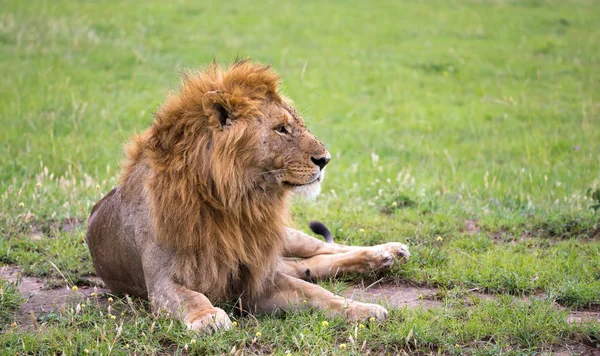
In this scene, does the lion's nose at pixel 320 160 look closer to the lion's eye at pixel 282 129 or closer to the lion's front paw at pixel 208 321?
the lion's eye at pixel 282 129

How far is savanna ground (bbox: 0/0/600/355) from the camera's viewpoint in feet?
12.7

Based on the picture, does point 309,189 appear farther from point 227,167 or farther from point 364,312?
point 364,312

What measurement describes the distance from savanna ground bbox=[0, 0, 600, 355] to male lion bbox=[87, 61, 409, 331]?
0.18 meters

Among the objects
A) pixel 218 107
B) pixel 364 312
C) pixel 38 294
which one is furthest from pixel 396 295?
pixel 38 294

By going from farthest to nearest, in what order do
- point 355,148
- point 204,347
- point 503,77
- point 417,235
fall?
point 503,77
point 355,148
point 417,235
point 204,347

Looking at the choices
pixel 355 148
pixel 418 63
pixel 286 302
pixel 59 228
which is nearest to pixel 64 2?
pixel 418 63

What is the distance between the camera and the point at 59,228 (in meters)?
5.83

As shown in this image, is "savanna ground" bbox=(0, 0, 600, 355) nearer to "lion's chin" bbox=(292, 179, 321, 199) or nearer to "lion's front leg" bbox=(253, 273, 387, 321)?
"lion's front leg" bbox=(253, 273, 387, 321)

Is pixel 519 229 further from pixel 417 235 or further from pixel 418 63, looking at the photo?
pixel 418 63

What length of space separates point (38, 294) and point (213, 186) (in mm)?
1416

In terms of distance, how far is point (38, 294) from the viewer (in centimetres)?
460

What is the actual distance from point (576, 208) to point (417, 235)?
1441mm

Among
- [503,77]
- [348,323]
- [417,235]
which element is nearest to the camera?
[348,323]

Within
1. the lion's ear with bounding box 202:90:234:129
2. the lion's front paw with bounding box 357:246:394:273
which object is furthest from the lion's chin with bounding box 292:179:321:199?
the lion's front paw with bounding box 357:246:394:273
